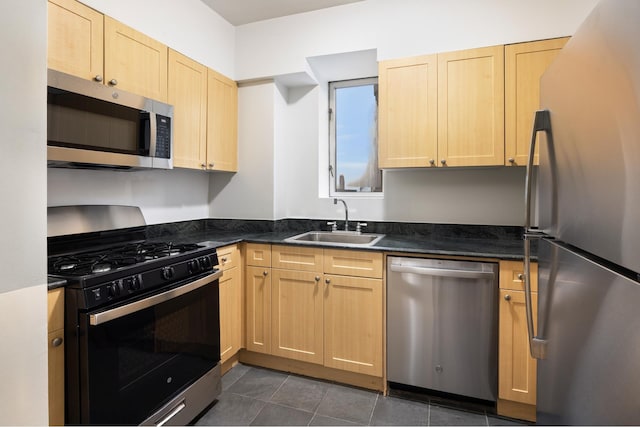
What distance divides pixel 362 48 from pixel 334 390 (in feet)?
8.05

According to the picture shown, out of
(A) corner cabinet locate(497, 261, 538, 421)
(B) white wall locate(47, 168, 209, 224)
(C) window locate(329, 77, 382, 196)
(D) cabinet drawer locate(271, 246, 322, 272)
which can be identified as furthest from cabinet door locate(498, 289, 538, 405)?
(B) white wall locate(47, 168, 209, 224)

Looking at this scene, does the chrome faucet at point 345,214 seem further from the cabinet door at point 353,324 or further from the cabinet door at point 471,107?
the cabinet door at point 471,107

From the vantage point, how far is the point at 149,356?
1537 millimetres

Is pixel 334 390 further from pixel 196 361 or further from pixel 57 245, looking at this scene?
pixel 57 245

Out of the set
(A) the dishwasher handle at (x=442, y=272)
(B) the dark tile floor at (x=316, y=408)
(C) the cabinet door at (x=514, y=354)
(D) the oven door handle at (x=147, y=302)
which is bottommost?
(B) the dark tile floor at (x=316, y=408)

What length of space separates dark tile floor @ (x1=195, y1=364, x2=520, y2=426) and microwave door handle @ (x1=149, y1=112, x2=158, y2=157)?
1538 mm

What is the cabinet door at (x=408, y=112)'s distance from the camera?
227cm

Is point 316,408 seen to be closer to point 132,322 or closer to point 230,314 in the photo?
point 230,314

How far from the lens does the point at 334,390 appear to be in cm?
215

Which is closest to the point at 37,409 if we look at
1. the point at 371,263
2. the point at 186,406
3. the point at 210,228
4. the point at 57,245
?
the point at 186,406

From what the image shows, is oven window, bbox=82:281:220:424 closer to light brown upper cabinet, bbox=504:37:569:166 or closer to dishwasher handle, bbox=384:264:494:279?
dishwasher handle, bbox=384:264:494:279

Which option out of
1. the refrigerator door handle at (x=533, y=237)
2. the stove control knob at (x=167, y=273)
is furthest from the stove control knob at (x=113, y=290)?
the refrigerator door handle at (x=533, y=237)

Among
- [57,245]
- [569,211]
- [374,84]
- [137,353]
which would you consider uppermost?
[374,84]

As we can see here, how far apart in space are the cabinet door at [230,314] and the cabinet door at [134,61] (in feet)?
4.10
